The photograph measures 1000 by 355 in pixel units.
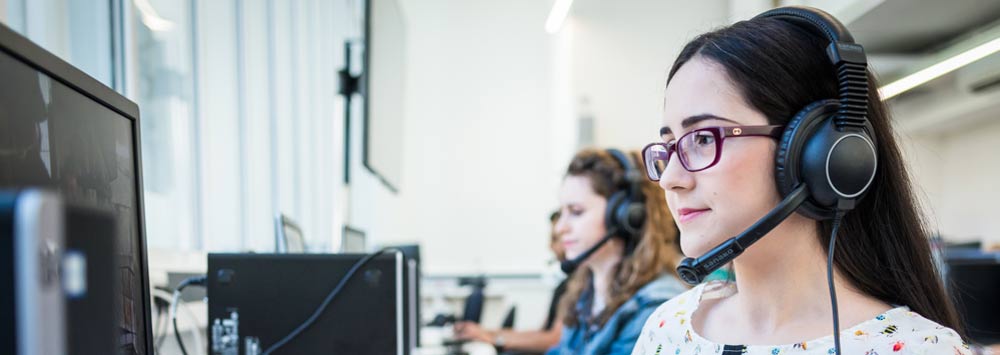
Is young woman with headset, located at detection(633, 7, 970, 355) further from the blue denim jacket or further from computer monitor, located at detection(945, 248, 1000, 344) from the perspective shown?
computer monitor, located at detection(945, 248, 1000, 344)

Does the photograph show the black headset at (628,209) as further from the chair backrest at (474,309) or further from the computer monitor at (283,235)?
the chair backrest at (474,309)

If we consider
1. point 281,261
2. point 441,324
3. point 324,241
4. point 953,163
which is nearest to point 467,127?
point 324,241

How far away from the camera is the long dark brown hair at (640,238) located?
1.64m

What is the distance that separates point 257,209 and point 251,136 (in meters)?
0.27

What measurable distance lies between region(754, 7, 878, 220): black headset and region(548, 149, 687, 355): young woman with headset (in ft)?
2.64

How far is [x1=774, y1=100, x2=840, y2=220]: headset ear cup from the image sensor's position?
2.30 feet

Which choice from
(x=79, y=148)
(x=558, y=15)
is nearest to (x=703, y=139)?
(x=79, y=148)

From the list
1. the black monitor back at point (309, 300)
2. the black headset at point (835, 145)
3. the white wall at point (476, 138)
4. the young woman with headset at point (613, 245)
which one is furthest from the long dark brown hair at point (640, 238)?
the white wall at point (476, 138)

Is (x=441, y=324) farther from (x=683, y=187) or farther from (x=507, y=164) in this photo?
(x=507, y=164)

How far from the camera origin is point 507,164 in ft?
17.2

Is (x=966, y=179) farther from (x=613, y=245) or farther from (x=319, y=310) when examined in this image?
(x=319, y=310)

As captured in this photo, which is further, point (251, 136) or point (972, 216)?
point (972, 216)

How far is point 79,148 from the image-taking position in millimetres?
572

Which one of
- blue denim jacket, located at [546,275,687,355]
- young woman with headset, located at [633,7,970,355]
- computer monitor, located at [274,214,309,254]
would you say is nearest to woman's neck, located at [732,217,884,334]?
young woman with headset, located at [633,7,970,355]
